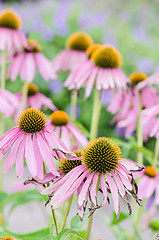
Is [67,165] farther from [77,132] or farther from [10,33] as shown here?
[10,33]

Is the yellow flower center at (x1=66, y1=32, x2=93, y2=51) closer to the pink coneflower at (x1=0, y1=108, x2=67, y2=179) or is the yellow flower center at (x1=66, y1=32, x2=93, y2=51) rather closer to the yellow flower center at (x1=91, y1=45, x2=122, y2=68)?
the yellow flower center at (x1=91, y1=45, x2=122, y2=68)

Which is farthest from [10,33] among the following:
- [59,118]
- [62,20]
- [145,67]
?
[62,20]

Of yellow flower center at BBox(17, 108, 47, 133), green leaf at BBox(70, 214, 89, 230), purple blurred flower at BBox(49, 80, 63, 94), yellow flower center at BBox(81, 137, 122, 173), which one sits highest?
yellow flower center at BBox(17, 108, 47, 133)

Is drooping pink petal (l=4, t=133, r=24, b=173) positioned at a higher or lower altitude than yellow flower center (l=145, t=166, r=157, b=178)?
higher

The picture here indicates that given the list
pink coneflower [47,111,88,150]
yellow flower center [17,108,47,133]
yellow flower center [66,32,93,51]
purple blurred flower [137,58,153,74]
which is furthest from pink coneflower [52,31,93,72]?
purple blurred flower [137,58,153,74]

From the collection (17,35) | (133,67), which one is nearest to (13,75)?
(17,35)

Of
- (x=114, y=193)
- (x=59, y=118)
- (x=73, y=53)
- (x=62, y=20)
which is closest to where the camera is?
(x=114, y=193)

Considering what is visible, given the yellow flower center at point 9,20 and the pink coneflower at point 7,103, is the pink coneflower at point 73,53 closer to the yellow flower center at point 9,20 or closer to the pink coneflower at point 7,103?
the yellow flower center at point 9,20

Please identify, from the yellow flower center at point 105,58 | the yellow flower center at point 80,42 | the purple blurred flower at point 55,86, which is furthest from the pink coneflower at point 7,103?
the purple blurred flower at point 55,86
